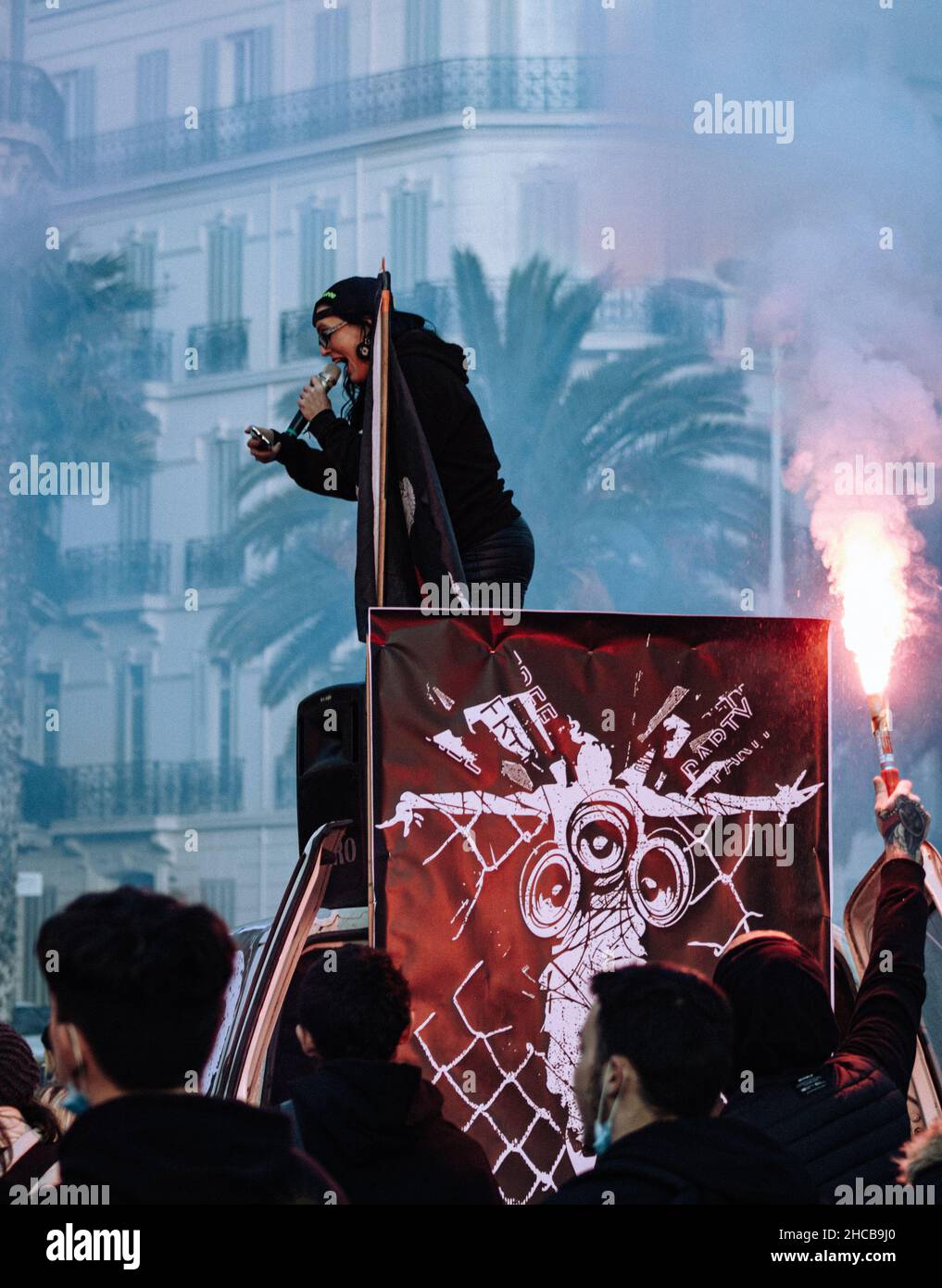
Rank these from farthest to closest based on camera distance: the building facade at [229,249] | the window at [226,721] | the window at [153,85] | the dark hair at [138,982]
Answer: the window at [226,721], the window at [153,85], the building facade at [229,249], the dark hair at [138,982]

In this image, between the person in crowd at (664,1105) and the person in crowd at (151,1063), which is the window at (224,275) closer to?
the person in crowd at (664,1105)

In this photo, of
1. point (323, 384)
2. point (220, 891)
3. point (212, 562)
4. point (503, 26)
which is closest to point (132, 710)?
point (220, 891)

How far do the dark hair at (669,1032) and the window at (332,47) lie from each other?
4039 centimetres

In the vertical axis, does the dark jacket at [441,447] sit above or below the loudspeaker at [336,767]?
above

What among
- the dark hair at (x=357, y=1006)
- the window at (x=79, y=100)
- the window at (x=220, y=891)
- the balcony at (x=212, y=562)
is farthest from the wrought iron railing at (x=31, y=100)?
the dark hair at (x=357, y=1006)

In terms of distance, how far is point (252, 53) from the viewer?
41.8 m

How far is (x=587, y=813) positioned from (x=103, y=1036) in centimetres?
206

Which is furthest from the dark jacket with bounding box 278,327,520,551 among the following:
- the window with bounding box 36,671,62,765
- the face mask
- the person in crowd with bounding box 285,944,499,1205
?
the window with bounding box 36,671,62,765

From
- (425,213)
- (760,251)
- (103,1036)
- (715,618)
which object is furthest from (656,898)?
(425,213)

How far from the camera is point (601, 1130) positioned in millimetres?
3240

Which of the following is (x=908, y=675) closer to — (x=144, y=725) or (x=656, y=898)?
(x=144, y=725)

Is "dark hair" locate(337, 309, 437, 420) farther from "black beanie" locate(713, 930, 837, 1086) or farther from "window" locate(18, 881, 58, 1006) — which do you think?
"window" locate(18, 881, 58, 1006)

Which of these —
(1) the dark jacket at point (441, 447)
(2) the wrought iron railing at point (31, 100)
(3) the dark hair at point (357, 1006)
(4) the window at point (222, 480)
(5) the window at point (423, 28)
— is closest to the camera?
(3) the dark hair at point (357, 1006)

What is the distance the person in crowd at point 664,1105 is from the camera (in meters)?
3.05
